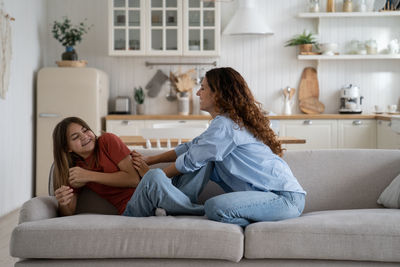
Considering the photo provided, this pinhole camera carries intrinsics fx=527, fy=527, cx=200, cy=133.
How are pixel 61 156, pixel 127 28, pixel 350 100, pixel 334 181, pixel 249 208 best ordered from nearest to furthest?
pixel 249 208
pixel 61 156
pixel 334 181
pixel 127 28
pixel 350 100

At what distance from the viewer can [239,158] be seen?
98.2 inches

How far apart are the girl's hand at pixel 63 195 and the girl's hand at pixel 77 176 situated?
0.06m

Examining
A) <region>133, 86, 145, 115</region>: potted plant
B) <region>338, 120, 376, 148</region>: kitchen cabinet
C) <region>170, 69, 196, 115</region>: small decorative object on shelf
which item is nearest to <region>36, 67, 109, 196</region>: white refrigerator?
<region>133, 86, 145, 115</region>: potted plant

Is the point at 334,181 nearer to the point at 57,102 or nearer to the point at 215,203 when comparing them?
the point at 215,203

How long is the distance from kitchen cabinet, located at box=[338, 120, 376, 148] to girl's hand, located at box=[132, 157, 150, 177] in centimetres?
370

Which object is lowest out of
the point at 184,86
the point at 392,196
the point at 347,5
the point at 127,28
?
the point at 392,196

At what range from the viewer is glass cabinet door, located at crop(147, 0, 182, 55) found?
20.0 feet

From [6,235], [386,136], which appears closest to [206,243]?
[6,235]

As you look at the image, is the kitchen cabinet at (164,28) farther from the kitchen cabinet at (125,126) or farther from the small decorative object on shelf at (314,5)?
the small decorative object on shelf at (314,5)

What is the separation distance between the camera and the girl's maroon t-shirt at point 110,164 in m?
2.71

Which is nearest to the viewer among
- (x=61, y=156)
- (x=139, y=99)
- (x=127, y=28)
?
(x=61, y=156)

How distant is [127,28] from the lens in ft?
19.9

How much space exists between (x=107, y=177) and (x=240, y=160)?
686 mm

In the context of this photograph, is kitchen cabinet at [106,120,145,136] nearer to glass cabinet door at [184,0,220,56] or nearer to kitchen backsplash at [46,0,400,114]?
kitchen backsplash at [46,0,400,114]
